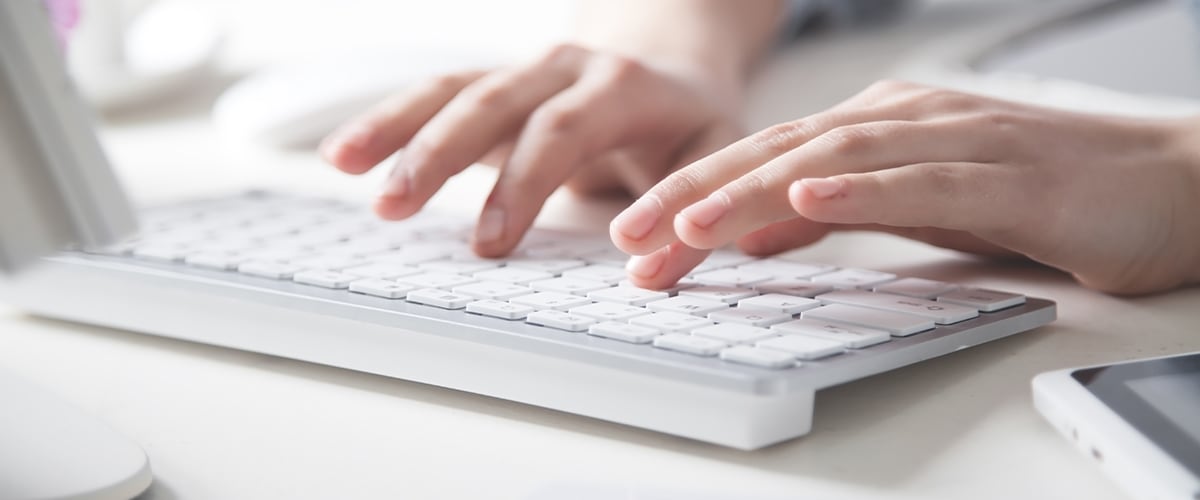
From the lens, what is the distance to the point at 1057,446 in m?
0.39

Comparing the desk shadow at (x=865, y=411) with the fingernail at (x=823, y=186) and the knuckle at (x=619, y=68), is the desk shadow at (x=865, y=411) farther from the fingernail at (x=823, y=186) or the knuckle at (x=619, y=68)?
the knuckle at (x=619, y=68)

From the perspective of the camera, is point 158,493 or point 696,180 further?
point 696,180

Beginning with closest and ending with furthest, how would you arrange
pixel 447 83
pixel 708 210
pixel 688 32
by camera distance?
pixel 708 210, pixel 447 83, pixel 688 32

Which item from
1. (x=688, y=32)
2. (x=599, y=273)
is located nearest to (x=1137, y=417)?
(x=599, y=273)

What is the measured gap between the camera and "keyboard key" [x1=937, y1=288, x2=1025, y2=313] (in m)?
0.47

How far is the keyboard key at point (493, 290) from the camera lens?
47 cm

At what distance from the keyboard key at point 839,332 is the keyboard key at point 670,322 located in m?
0.03

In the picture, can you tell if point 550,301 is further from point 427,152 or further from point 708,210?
point 427,152

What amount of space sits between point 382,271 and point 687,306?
5.7 inches

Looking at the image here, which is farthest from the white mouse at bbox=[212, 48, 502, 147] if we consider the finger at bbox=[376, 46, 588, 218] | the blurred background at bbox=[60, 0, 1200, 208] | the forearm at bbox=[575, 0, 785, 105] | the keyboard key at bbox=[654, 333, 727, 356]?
the keyboard key at bbox=[654, 333, 727, 356]

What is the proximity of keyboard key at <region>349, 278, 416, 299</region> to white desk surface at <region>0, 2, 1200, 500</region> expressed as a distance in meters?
0.03

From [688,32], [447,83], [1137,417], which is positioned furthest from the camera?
[688,32]

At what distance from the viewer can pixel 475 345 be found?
0.43 metres

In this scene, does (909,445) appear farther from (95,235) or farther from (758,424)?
(95,235)
